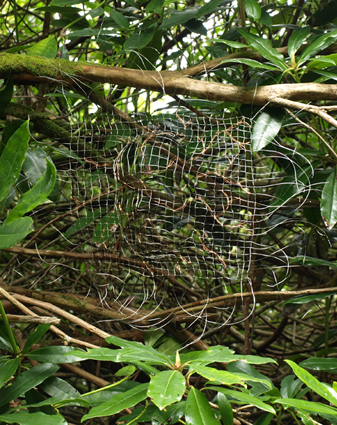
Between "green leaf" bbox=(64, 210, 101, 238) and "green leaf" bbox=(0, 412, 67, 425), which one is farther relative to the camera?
"green leaf" bbox=(64, 210, 101, 238)

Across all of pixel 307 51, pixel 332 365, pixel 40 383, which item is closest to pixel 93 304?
pixel 40 383

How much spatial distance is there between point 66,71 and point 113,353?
53 centimetres

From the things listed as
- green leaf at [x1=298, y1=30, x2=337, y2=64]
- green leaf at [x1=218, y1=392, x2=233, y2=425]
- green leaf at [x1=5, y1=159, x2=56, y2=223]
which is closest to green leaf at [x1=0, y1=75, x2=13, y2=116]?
green leaf at [x1=5, y1=159, x2=56, y2=223]

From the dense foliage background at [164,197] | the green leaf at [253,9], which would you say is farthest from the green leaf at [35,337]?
the green leaf at [253,9]

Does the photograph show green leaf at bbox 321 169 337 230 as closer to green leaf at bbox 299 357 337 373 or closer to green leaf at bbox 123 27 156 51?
green leaf at bbox 299 357 337 373

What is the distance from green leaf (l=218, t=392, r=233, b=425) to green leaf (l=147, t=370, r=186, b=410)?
9 centimetres

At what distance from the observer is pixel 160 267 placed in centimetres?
84

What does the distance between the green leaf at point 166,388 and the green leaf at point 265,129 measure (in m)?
0.38

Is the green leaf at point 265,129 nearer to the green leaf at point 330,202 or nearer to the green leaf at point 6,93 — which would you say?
the green leaf at point 330,202

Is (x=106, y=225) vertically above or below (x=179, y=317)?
above

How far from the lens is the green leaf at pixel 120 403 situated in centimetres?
40

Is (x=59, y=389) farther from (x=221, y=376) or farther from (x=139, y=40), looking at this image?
(x=139, y=40)

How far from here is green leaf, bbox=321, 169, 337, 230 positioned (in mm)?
646

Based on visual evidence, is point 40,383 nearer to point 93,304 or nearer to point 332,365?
point 93,304
